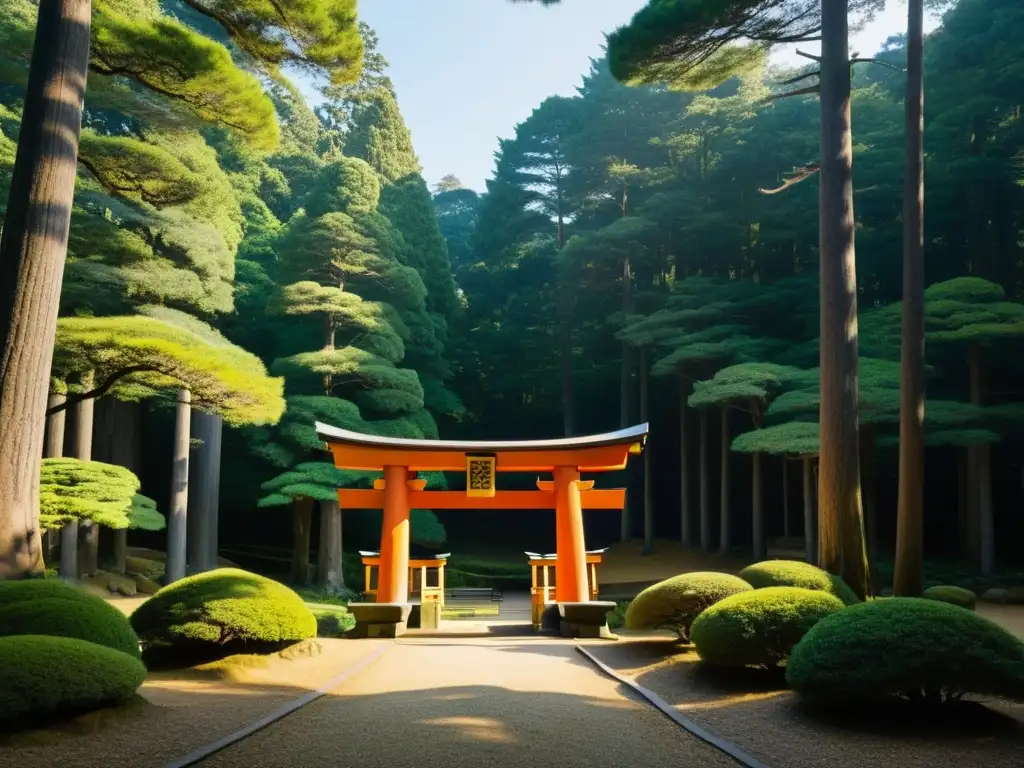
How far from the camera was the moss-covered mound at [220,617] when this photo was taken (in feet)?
23.0

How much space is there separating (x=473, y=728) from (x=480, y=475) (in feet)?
22.6

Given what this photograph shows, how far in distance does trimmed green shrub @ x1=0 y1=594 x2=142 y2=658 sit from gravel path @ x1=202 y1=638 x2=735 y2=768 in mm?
1387

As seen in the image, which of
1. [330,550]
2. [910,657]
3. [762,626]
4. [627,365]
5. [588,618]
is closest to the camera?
[910,657]

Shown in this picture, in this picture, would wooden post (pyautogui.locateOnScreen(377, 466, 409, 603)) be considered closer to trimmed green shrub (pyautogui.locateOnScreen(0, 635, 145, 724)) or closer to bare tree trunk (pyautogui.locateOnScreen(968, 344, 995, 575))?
trimmed green shrub (pyautogui.locateOnScreen(0, 635, 145, 724))

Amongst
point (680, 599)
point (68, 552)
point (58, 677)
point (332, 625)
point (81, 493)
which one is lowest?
point (332, 625)

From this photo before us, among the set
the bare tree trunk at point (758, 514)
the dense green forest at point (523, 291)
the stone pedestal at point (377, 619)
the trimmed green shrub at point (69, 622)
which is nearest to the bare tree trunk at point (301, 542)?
the dense green forest at point (523, 291)

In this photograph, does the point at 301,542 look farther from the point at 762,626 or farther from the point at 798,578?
the point at 762,626

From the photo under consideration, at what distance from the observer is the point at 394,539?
38.0ft

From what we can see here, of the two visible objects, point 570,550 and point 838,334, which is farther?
point 570,550

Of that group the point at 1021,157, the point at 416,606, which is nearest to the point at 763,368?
the point at 1021,157

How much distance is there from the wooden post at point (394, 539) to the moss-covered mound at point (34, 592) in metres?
5.77

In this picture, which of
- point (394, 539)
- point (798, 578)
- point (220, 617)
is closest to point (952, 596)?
point (798, 578)

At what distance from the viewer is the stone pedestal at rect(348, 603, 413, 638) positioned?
11.0 metres

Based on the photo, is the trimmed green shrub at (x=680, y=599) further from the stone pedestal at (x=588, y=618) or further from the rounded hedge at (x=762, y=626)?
the stone pedestal at (x=588, y=618)
